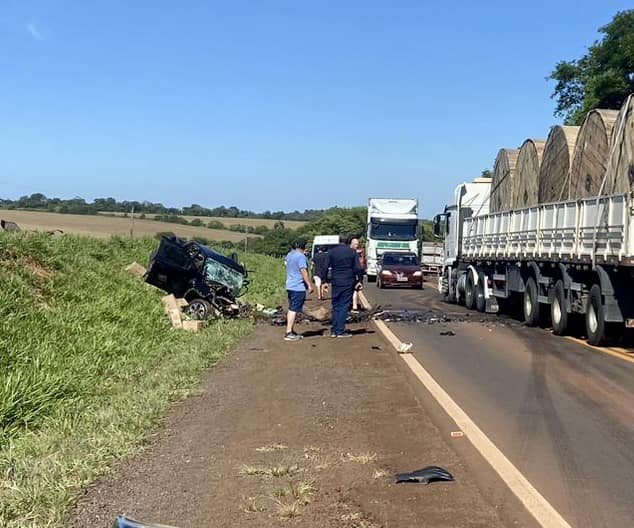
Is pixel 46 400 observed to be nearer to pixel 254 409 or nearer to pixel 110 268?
pixel 254 409

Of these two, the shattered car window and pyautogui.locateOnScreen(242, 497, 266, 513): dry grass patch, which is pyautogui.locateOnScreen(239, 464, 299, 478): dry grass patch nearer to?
pyautogui.locateOnScreen(242, 497, 266, 513): dry grass patch

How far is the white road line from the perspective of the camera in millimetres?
4867

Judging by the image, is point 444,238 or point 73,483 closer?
point 73,483

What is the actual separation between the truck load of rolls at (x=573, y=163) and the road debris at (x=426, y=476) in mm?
8231

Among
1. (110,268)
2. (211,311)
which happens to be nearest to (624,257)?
A: (211,311)

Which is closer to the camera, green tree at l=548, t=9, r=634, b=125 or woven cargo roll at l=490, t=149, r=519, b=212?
woven cargo roll at l=490, t=149, r=519, b=212

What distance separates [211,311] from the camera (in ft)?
53.9

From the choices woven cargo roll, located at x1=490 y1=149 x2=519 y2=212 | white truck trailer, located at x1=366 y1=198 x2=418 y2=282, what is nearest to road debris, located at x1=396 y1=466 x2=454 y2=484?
woven cargo roll, located at x1=490 y1=149 x2=519 y2=212

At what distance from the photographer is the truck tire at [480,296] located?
68.3ft

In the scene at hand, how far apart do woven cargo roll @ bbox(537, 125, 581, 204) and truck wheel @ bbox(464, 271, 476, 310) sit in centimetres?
480

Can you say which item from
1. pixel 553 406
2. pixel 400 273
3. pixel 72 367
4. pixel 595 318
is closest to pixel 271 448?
pixel 553 406

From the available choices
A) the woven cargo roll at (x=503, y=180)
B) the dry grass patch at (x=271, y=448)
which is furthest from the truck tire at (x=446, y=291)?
the dry grass patch at (x=271, y=448)

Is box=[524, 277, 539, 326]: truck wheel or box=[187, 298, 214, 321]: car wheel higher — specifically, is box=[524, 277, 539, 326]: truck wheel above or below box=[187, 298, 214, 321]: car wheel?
above

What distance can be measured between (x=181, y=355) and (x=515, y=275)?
9.12 m
